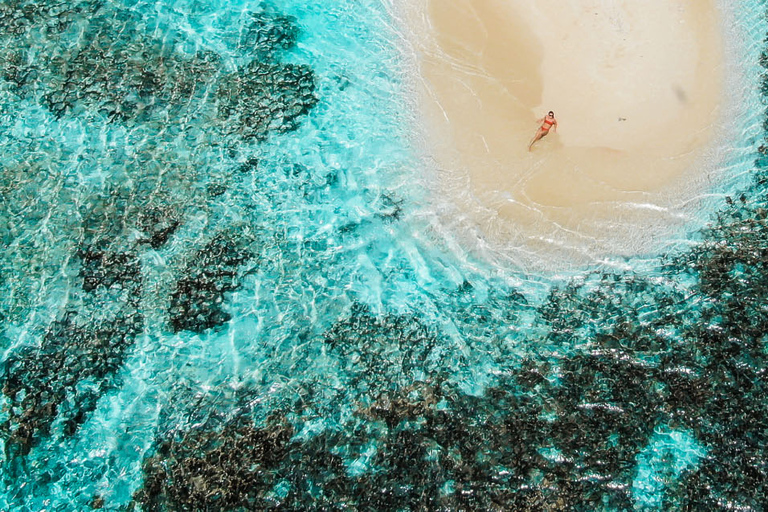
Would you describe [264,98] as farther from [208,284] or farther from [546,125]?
[546,125]

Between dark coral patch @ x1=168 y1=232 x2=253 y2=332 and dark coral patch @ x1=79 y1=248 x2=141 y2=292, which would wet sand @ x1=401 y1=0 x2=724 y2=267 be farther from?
dark coral patch @ x1=79 y1=248 x2=141 y2=292

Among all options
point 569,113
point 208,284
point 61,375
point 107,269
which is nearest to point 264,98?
point 208,284

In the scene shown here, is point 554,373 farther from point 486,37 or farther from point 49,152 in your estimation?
point 49,152

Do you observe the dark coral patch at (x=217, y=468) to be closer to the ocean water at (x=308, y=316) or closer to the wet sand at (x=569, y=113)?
the ocean water at (x=308, y=316)

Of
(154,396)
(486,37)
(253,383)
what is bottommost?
(154,396)

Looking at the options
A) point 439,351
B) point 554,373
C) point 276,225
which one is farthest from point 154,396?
point 554,373

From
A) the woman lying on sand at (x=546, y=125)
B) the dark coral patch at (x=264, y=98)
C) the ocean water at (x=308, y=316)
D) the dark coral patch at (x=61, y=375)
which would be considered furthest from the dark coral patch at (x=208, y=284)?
the woman lying on sand at (x=546, y=125)

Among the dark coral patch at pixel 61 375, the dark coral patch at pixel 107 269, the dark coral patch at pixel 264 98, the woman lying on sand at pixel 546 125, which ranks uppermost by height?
the woman lying on sand at pixel 546 125
